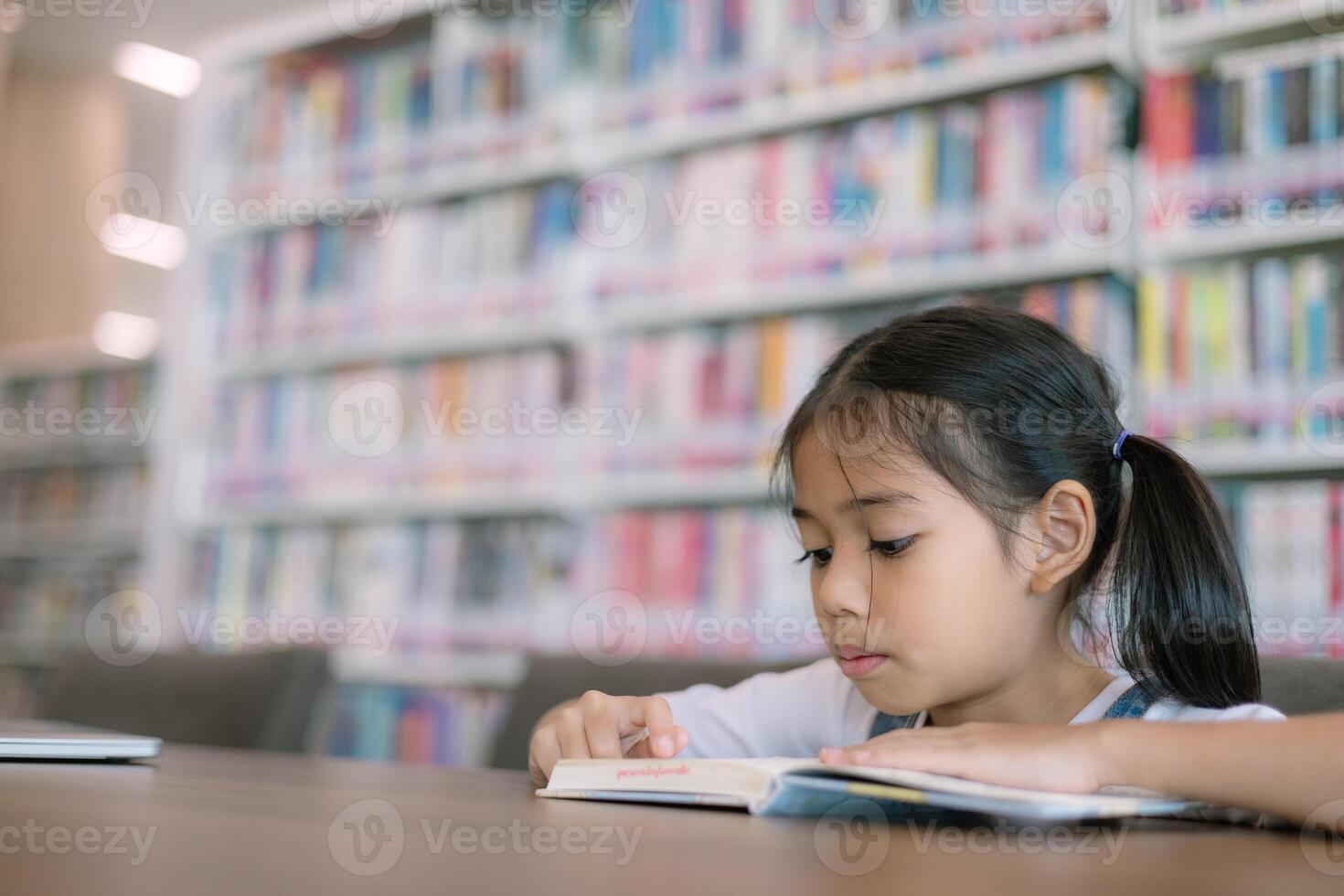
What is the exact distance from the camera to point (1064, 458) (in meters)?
0.97

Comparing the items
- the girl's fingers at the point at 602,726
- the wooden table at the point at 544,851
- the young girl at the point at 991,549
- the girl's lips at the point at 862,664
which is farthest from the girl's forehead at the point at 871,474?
the wooden table at the point at 544,851

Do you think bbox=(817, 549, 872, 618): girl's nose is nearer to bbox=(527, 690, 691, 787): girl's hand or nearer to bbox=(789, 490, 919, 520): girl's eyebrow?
bbox=(789, 490, 919, 520): girl's eyebrow

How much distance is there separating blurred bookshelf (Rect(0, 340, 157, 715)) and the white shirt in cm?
309

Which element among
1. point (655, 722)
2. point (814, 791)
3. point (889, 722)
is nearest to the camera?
point (814, 791)

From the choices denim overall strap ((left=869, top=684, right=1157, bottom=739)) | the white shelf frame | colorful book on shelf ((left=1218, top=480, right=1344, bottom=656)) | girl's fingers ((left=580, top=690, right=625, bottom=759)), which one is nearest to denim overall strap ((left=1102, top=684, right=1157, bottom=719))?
denim overall strap ((left=869, top=684, right=1157, bottom=739))

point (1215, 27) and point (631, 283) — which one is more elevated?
point (1215, 27)

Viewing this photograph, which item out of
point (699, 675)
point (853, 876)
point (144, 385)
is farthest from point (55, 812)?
point (144, 385)

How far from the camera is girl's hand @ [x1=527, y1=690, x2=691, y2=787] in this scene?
86 cm

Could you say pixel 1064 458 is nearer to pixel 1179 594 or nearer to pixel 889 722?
pixel 1179 594

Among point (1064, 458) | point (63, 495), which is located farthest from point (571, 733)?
point (63, 495)

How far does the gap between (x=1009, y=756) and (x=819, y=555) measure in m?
0.38

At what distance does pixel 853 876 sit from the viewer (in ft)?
1.33

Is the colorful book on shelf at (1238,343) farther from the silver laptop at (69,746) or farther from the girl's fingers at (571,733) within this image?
the silver laptop at (69,746)

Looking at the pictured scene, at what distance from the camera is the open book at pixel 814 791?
0.52m
